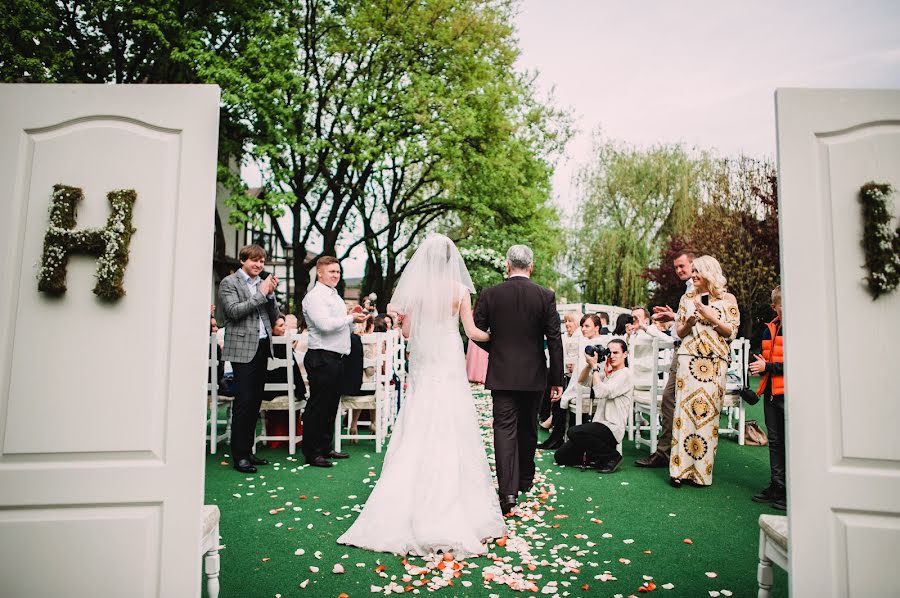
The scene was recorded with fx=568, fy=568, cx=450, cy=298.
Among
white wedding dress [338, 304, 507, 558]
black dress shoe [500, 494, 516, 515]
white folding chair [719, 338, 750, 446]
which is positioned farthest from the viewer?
white folding chair [719, 338, 750, 446]

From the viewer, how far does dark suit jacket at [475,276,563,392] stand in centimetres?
470

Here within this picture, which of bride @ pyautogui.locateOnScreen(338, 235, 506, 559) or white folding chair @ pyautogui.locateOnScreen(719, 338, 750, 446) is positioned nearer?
bride @ pyautogui.locateOnScreen(338, 235, 506, 559)

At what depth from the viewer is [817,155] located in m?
2.27

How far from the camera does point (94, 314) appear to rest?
2.19 m

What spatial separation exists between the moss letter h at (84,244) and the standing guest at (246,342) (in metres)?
3.55

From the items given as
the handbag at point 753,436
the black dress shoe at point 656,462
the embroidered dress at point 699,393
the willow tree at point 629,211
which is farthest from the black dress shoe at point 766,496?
the willow tree at point 629,211

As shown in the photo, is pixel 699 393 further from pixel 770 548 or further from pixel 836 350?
pixel 836 350

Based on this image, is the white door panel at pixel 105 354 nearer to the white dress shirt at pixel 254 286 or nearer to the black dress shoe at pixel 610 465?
the white dress shirt at pixel 254 286

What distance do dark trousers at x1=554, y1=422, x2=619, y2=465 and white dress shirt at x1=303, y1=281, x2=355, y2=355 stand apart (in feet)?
8.84

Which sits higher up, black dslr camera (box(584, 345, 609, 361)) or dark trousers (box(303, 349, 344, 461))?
black dslr camera (box(584, 345, 609, 361))

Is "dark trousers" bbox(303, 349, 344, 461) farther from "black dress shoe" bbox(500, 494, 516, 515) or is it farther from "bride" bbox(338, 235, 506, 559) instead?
"black dress shoe" bbox(500, 494, 516, 515)

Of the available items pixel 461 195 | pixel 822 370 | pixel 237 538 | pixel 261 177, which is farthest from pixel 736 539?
pixel 261 177

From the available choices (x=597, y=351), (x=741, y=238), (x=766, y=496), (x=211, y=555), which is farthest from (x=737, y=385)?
(x=741, y=238)

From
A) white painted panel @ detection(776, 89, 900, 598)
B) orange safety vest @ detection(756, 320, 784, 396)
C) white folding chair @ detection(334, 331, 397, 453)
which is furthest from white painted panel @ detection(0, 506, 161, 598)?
orange safety vest @ detection(756, 320, 784, 396)
